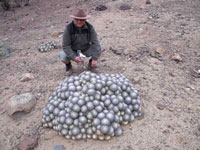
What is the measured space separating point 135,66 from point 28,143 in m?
2.34

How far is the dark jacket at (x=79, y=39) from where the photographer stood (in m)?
3.13

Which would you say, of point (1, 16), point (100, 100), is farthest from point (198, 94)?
point (1, 16)

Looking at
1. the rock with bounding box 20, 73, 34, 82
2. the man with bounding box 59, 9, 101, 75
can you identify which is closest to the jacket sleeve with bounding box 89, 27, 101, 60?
the man with bounding box 59, 9, 101, 75

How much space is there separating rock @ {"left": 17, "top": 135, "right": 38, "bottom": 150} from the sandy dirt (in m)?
0.09

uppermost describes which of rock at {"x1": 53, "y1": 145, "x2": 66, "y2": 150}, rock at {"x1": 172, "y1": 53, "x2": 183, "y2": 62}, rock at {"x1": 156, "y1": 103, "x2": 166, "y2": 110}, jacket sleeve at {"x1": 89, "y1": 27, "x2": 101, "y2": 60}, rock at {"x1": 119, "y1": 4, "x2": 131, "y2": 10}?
rock at {"x1": 119, "y1": 4, "x2": 131, "y2": 10}

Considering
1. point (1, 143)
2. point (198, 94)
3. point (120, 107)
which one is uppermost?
point (120, 107)

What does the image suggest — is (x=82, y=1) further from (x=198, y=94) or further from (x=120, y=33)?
(x=198, y=94)

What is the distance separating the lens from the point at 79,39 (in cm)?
324

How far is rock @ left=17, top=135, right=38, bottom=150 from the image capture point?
7.34 feet

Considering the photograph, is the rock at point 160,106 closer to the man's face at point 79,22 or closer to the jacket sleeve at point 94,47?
the jacket sleeve at point 94,47

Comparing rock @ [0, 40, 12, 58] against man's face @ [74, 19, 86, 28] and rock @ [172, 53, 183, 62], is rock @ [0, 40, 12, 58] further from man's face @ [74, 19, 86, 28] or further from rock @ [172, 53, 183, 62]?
rock @ [172, 53, 183, 62]

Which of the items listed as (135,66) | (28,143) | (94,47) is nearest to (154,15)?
(135,66)

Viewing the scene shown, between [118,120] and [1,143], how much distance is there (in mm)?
1495

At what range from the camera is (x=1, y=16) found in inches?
314
